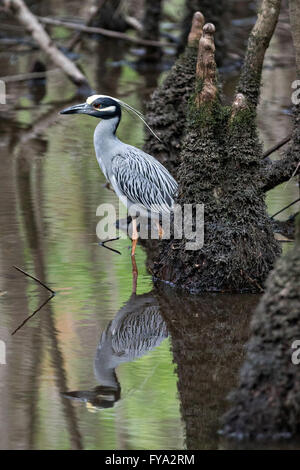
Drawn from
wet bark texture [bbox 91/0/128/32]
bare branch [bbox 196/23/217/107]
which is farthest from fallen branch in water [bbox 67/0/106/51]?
bare branch [bbox 196/23/217/107]

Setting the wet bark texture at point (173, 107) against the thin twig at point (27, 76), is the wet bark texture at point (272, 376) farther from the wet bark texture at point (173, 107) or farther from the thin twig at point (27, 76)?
the thin twig at point (27, 76)

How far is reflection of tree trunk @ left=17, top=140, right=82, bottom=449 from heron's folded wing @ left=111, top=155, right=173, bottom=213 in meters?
0.94

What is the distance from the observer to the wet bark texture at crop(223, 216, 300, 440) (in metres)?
4.66

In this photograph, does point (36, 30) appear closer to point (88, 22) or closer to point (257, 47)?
point (88, 22)

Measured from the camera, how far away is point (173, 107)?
A: 30.2ft

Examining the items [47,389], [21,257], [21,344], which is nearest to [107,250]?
[21,257]

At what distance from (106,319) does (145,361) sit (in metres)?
0.76

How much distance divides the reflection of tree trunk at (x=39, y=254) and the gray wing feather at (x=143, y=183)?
3.08 feet

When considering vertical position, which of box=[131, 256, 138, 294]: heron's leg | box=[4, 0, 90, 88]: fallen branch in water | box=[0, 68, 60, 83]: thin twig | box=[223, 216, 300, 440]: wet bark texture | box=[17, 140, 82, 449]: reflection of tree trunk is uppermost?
box=[4, 0, 90, 88]: fallen branch in water

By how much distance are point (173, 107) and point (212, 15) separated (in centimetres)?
656

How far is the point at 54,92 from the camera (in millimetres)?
14672

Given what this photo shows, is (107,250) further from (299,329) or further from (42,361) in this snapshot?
(299,329)

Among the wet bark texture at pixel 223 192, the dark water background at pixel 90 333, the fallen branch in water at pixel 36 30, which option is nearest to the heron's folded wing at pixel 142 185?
the dark water background at pixel 90 333

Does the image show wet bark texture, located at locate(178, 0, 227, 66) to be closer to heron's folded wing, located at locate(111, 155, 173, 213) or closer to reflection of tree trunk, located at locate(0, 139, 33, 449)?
reflection of tree trunk, located at locate(0, 139, 33, 449)
